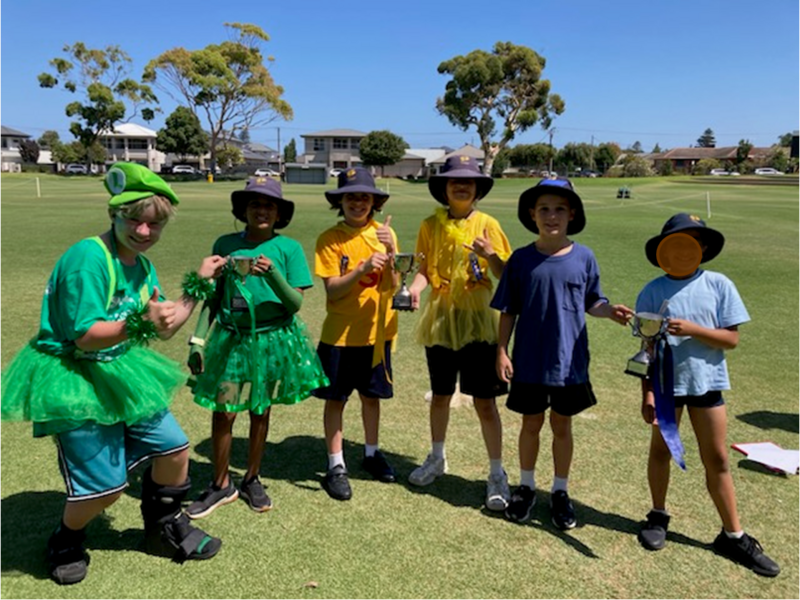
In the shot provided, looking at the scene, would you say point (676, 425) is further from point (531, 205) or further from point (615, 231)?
point (615, 231)

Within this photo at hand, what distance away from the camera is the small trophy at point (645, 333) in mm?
2867

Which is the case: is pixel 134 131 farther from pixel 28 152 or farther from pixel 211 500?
pixel 211 500

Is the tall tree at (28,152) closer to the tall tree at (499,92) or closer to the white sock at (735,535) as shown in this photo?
the tall tree at (499,92)

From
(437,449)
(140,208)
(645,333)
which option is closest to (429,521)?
(437,449)

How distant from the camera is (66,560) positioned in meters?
2.82

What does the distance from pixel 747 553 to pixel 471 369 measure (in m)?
1.67

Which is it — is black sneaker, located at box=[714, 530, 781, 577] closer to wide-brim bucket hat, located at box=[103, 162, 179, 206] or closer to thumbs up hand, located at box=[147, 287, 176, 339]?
thumbs up hand, located at box=[147, 287, 176, 339]

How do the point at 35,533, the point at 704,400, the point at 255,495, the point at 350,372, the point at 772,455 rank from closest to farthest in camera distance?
the point at 704,400
the point at 35,533
the point at 255,495
the point at 350,372
the point at 772,455

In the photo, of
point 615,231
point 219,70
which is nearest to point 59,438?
point 615,231

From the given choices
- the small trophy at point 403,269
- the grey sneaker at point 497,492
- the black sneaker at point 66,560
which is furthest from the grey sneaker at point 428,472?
the black sneaker at point 66,560

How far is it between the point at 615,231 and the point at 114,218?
18115mm

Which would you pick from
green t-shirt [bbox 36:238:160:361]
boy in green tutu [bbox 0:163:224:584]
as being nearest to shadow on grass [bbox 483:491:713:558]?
boy in green tutu [bbox 0:163:224:584]

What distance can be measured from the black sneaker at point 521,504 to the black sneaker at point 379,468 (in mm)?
778

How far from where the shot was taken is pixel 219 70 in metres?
59.3
